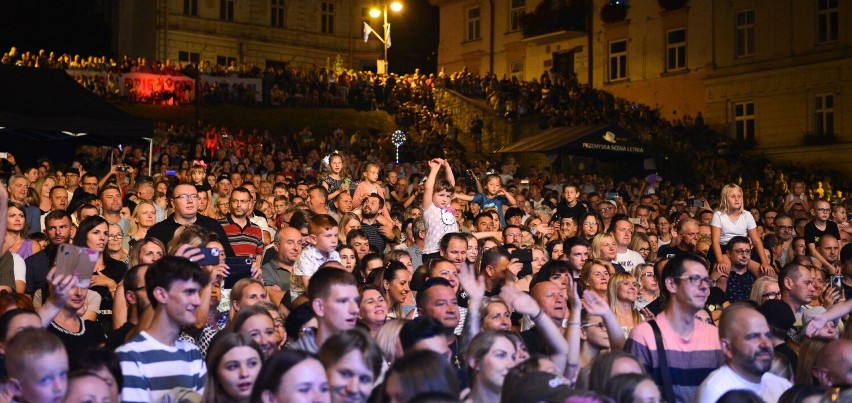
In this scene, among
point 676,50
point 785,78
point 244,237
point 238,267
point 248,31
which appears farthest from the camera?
point 248,31

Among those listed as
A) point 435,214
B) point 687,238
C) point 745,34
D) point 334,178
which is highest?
point 745,34

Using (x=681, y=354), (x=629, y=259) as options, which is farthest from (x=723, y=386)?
(x=629, y=259)

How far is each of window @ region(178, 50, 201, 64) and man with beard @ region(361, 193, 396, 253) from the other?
37.5 metres

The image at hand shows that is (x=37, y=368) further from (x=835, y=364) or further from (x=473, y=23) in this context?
(x=473, y=23)

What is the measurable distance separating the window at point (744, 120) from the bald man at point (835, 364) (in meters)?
30.3

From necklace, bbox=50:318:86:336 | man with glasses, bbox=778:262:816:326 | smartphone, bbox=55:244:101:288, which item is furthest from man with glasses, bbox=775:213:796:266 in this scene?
smartphone, bbox=55:244:101:288

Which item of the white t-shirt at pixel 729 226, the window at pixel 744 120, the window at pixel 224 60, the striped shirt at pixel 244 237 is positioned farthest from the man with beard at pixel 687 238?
the window at pixel 224 60

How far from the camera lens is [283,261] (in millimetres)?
9828

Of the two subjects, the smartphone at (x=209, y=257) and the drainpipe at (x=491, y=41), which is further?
the drainpipe at (x=491, y=41)

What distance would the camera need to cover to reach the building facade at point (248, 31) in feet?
160

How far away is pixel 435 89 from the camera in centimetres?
3641

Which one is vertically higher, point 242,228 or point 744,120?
point 744,120

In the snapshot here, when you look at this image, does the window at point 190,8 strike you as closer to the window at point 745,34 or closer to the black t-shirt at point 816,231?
the window at point 745,34

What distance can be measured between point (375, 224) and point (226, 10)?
39389 millimetres
